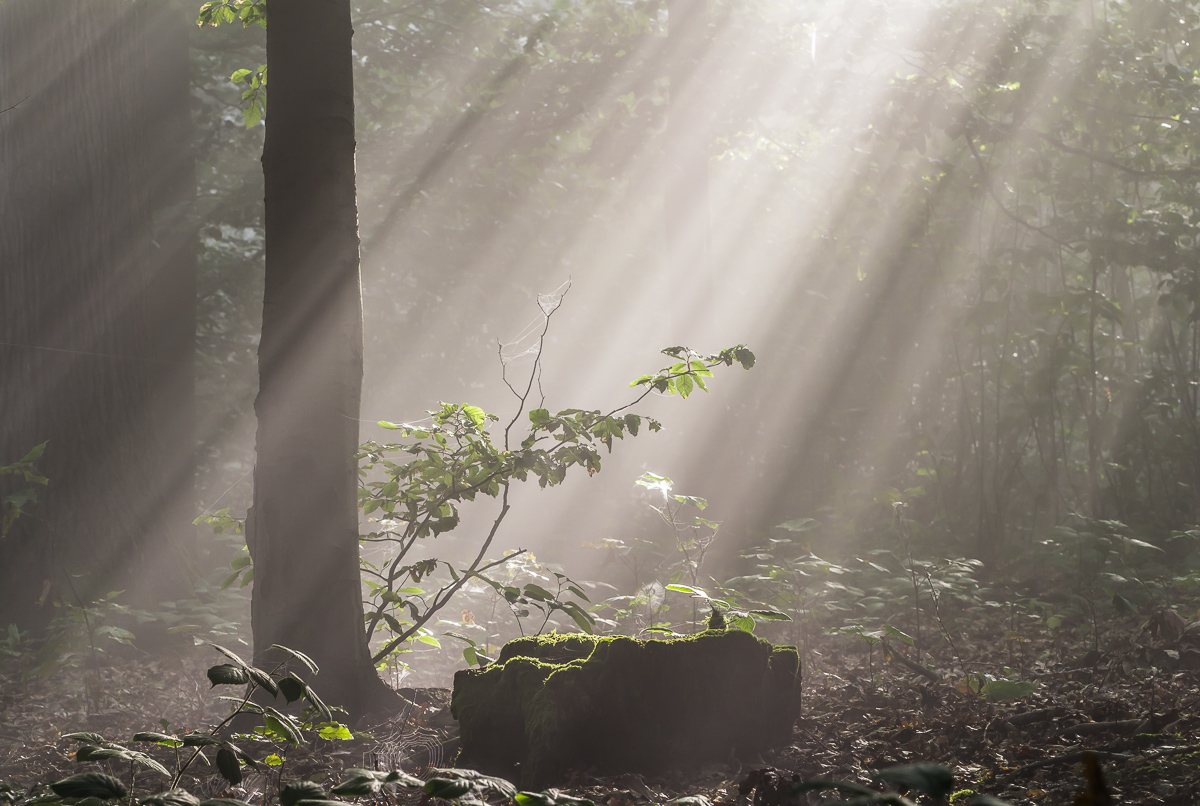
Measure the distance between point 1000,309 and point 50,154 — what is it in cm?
737

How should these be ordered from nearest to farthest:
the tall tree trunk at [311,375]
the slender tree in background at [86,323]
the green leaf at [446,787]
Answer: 1. the green leaf at [446,787]
2. the tall tree trunk at [311,375]
3. the slender tree in background at [86,323]

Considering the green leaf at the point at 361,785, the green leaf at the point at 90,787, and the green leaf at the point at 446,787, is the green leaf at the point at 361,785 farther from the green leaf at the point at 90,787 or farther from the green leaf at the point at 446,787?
the green leaf at the point at 90,787

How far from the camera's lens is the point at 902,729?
258 centimetres

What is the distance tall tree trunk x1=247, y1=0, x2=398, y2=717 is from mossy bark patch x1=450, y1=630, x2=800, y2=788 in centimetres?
59

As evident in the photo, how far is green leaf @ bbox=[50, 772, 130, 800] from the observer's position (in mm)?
1132

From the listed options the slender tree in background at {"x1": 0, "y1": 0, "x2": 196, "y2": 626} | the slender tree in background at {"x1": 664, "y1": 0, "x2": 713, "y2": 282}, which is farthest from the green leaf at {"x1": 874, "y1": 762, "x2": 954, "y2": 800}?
the slender tree in background at {"x1": 664, "y1": 0, "x2": 713, "y2": 282}

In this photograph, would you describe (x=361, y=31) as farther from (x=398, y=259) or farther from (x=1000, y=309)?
(x=1000, y=309)

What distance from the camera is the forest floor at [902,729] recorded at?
6.64 feet

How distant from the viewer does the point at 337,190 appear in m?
2.95

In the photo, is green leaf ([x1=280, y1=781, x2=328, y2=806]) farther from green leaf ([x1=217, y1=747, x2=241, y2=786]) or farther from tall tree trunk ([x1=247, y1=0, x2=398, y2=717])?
tall tree trunk ([x1=247, y1=0, x2=398, y2=717])

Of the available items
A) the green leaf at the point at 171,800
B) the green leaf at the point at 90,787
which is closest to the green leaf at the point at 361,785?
the green leaf at the point at 171,800

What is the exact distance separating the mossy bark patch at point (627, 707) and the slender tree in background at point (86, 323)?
3.77 m

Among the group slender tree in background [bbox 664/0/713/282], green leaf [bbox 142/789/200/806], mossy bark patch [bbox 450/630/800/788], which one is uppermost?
slender tree in background [bbox 664/0/713/282]

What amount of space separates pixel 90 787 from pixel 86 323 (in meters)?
5.19
